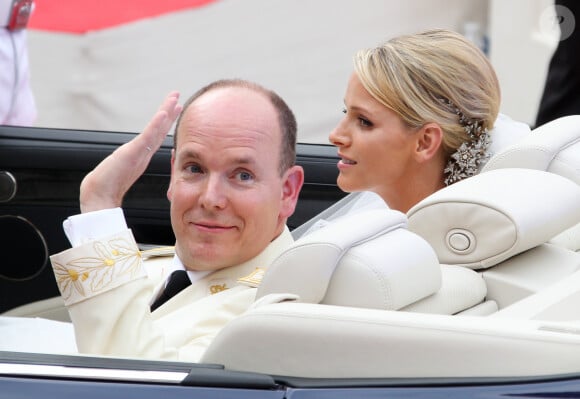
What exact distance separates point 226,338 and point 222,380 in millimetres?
88

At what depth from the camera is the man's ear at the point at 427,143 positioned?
115 inches

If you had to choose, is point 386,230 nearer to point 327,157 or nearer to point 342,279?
point 342,279

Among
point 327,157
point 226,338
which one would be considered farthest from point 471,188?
point 327,157

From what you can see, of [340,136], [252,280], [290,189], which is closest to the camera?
[252,280]

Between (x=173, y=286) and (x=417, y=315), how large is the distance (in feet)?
2.80

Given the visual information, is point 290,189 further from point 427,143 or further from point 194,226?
point 427,143

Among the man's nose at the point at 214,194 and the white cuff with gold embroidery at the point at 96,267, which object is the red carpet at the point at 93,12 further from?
the white cuff with gold embroidery at the point at 96,267

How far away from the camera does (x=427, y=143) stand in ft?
9.61

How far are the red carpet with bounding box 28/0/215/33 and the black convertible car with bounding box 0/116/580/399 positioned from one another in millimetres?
4320

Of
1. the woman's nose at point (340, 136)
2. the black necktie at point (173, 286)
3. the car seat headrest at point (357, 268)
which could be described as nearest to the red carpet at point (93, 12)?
the woman's nose at point (340, 136)

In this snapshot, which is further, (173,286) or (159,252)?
(159,252)

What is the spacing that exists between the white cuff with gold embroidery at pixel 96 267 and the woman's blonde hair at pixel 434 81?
886 millimetres

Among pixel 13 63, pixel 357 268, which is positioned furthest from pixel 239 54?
pixel 357 268

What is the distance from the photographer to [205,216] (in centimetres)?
237
